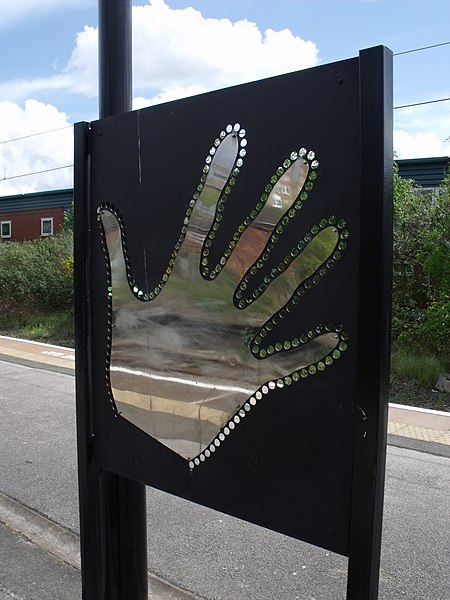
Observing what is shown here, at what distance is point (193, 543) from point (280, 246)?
2761 mm

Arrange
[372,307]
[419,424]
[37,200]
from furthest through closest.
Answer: [37,200] < [419,424] < [372,307]

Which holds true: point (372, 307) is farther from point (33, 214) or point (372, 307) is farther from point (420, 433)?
point (33, 214)

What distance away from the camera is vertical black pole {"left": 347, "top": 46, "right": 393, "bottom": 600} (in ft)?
5.41

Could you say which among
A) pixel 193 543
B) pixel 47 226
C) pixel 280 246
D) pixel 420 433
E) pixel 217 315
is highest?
pixel 47 226

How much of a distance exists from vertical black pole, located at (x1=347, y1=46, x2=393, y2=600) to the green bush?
14.6 m

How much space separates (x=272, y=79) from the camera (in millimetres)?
1867

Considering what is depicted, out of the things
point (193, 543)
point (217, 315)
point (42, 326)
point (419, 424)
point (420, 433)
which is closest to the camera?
point (217, 315)

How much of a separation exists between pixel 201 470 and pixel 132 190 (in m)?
1.06

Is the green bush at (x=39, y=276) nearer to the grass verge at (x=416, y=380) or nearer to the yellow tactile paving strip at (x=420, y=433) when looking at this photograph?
the grass verge at (x=416, y=380)

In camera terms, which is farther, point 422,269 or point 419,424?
point 422,269

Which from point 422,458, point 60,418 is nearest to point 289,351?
point 422,458

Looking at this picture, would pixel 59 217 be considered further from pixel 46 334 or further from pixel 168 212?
pixel 168 212

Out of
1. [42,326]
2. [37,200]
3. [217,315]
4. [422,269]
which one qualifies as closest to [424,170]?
[422,269]

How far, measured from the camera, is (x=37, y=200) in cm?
4041
